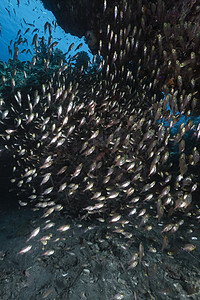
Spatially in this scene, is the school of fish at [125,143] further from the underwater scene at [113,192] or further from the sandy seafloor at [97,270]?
the sandy seafloor at [97,270]

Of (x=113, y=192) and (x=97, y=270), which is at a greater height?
(x=113, y=192)

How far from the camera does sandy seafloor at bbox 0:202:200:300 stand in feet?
10.3

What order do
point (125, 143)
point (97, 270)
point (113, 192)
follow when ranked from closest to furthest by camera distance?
point (97, 270), point (113, 192), point (125, 143)

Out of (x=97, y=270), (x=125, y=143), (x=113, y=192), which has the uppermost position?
(x=125, y=143)

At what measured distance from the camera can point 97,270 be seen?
138 inches

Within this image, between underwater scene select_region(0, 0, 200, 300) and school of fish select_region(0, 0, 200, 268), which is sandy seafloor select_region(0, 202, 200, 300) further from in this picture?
school of fish select_region(0, 0, 200, 268)

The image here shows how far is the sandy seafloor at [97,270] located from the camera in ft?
10.3

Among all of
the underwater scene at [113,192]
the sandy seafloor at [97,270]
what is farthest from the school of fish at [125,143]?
the sandy seafloor at [97,270]

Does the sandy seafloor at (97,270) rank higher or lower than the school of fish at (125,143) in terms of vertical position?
lower

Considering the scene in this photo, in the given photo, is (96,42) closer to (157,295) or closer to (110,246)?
(110,246)

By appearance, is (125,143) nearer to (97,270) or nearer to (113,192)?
(113,192)

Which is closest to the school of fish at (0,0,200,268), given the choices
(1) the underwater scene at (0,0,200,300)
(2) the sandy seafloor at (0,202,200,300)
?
(1) the underwater scene at (0,0,200,300)

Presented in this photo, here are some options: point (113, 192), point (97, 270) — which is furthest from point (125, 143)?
point (97, 270)

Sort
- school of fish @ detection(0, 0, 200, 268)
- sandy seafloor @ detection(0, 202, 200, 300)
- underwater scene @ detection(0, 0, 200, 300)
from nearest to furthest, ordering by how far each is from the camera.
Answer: sandy seafloor @ detection(0, 202, 200, 300) → underwater scene @ detection(0, 0, 200, 300) → school of fish @ detection(0, 0, 200, 268)
